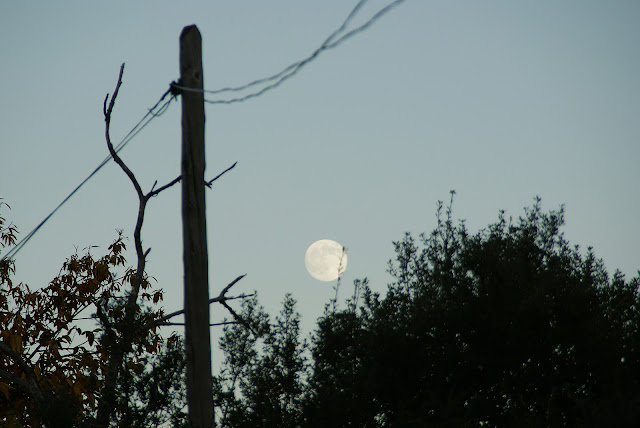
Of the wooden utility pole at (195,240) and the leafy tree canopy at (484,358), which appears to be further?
the leafy tree canopy at (484,358)

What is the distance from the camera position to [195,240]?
731 centimetres

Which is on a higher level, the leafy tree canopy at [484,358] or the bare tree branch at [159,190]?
the bare tree branch at [159,190]

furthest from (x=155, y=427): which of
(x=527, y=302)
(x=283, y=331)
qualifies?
(x=527, y=302)

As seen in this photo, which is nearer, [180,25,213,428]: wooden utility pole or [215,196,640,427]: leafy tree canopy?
[180,25,213,428]: wooden utility pole

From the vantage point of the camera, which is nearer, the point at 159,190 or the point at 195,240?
the point at 195,240

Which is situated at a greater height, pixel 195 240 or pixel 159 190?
pixel 159 190

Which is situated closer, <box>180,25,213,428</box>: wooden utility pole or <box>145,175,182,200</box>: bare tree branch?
<box>180,25,213,428</box>: wooden utility pole

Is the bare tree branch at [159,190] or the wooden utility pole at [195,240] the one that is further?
the bare tree branch at [159,190]

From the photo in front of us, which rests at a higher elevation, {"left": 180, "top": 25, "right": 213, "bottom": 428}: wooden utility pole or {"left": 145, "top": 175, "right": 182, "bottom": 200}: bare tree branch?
{"left": 145, "top": 175, "right": 182, "bottom": 200}: bare tree branch

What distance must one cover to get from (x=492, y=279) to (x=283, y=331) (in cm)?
1125

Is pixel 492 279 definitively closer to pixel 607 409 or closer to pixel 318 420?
pixel 318 420

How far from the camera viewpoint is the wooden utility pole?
710 centimetres

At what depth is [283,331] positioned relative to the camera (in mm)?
28562

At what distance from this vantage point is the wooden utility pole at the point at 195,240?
710 centimetres
